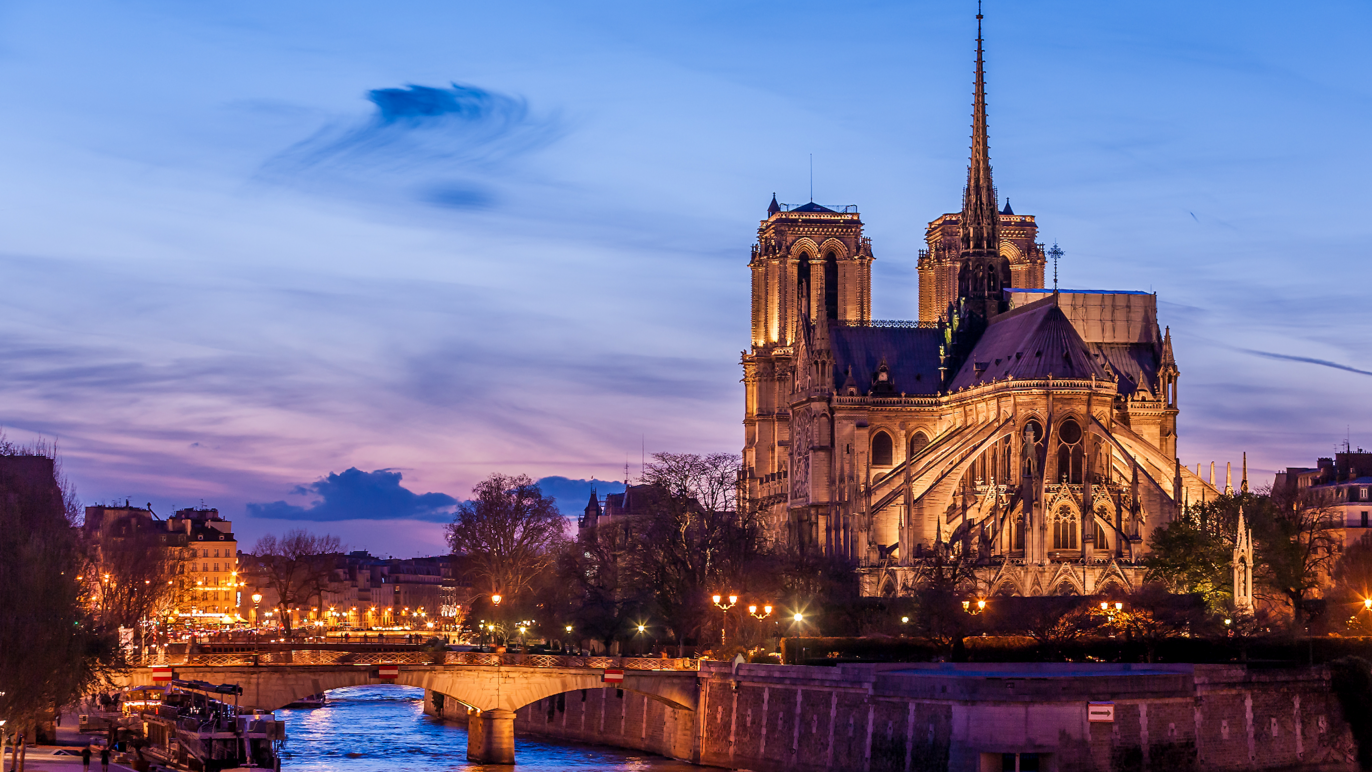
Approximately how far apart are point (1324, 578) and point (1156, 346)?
2723 cm

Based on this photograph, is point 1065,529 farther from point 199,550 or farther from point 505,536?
point 199,550

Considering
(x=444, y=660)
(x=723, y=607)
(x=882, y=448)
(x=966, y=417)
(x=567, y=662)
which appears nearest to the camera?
(x=444, y=660)

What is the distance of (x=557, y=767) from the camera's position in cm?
6669

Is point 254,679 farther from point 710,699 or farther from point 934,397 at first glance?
point 934,397

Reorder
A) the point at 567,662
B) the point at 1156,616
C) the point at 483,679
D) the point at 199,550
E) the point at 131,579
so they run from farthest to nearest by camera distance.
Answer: the point at 199,550 → the point at 131,579 → the point at 1156,616 → the point at 567,662 → the point at 483,679

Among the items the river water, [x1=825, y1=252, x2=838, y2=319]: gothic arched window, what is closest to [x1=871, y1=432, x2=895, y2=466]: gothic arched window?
[x1=825, y1=252, x2=838, y2=319]: gothic arched window

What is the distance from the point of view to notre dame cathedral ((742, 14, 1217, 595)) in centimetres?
9731

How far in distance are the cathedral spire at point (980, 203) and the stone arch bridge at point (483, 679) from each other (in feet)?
189

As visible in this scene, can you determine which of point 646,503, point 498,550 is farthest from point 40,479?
point 498,550

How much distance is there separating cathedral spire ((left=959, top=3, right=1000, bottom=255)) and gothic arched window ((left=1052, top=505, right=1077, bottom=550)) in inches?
1071

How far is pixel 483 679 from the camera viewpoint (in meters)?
66.1

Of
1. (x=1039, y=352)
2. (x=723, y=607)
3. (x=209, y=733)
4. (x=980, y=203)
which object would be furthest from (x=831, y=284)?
(x=209, y=733)

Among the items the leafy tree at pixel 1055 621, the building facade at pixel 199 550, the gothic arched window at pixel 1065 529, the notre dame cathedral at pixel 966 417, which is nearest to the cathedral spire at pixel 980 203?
the notre dame cathedral at pixel 966 417

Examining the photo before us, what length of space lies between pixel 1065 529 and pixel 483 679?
39615 millimetres
